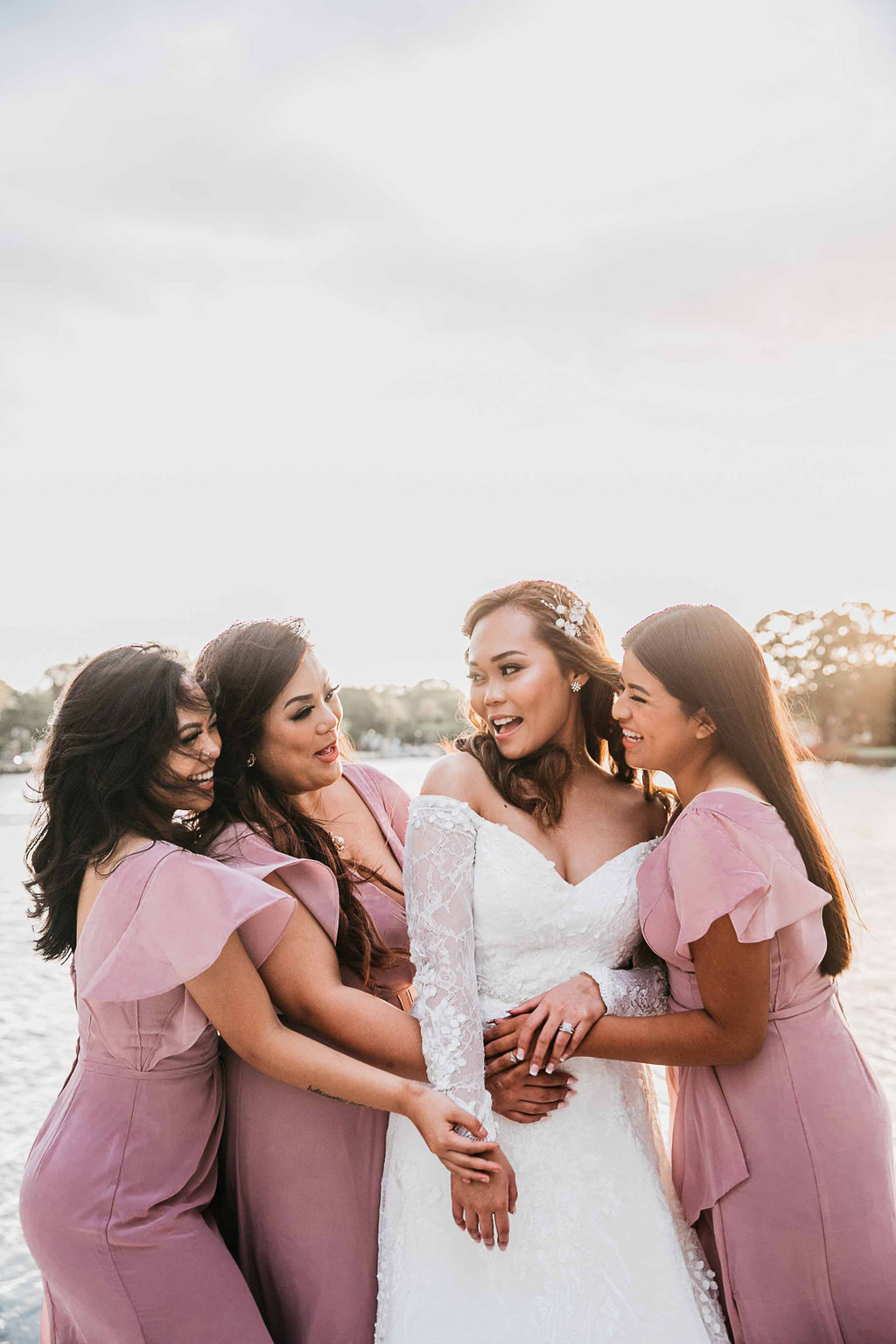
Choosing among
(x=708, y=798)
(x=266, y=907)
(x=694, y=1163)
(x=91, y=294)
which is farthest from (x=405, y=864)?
(x=91, y=294)

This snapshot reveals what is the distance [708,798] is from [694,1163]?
1.13 m

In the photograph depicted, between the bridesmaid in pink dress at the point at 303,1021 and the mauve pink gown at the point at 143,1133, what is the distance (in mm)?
195

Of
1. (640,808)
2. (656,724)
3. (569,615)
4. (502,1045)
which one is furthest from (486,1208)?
(569,615)

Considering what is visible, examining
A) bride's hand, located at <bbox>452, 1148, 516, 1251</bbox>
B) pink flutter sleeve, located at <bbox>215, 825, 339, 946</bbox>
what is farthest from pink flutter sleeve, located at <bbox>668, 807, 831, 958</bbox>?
pink flutter sleeve, located at <bbox>215, 825, 339, 946</bbox>

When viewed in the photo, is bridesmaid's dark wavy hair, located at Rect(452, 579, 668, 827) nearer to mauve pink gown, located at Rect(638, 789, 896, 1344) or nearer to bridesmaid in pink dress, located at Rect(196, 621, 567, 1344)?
mauve pink gown, located at Rect(638, 789, 896, 1344)

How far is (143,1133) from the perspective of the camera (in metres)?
2.79

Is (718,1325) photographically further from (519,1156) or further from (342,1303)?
(342,1303)

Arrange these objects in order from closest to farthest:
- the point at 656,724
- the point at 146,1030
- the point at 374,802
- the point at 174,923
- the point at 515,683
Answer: the point at 174,923, the point at 146,1030, the point at 656,724, the point at 515,683, the point at 374,802

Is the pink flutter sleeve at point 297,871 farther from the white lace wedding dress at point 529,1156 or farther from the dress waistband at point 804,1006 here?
the dress waistband at point 804,1006

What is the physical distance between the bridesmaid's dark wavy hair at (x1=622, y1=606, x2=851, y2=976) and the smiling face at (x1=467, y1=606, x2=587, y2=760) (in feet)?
1.16

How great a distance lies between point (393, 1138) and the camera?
311 cm

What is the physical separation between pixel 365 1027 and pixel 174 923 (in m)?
0.66

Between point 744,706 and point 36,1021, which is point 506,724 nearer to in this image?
point 744,706

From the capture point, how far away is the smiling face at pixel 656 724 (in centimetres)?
318
